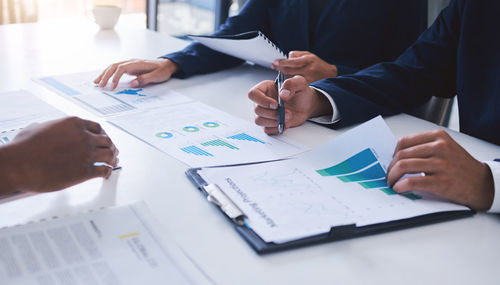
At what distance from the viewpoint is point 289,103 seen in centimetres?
113

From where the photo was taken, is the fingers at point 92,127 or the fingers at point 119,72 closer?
the fingers at point 92,127

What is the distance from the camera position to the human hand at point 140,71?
1295 millimetres

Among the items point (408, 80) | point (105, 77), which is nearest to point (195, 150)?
point (105, 77)

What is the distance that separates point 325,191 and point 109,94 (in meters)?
0.70

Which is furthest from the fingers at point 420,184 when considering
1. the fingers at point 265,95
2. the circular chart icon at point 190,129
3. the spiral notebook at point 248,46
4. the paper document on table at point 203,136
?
the spiral notebook at point 248,46

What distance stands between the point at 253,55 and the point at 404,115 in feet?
1.47

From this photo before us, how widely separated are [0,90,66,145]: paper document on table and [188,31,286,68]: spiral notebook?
1.53ft

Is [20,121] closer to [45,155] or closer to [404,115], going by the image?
[45,155]

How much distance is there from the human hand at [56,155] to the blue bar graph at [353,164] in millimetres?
378

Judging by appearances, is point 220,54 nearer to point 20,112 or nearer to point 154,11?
point 20,112

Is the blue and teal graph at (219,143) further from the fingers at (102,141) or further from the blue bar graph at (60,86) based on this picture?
the blue bar graph at (60,86)

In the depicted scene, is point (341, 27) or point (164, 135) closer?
point (164, 135)

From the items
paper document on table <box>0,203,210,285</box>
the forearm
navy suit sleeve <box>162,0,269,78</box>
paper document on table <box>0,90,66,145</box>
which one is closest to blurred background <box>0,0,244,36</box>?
navy suit sleeve <box>162,0,269,78</box>

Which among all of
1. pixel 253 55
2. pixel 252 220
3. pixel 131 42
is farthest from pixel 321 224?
pixel 131 42
